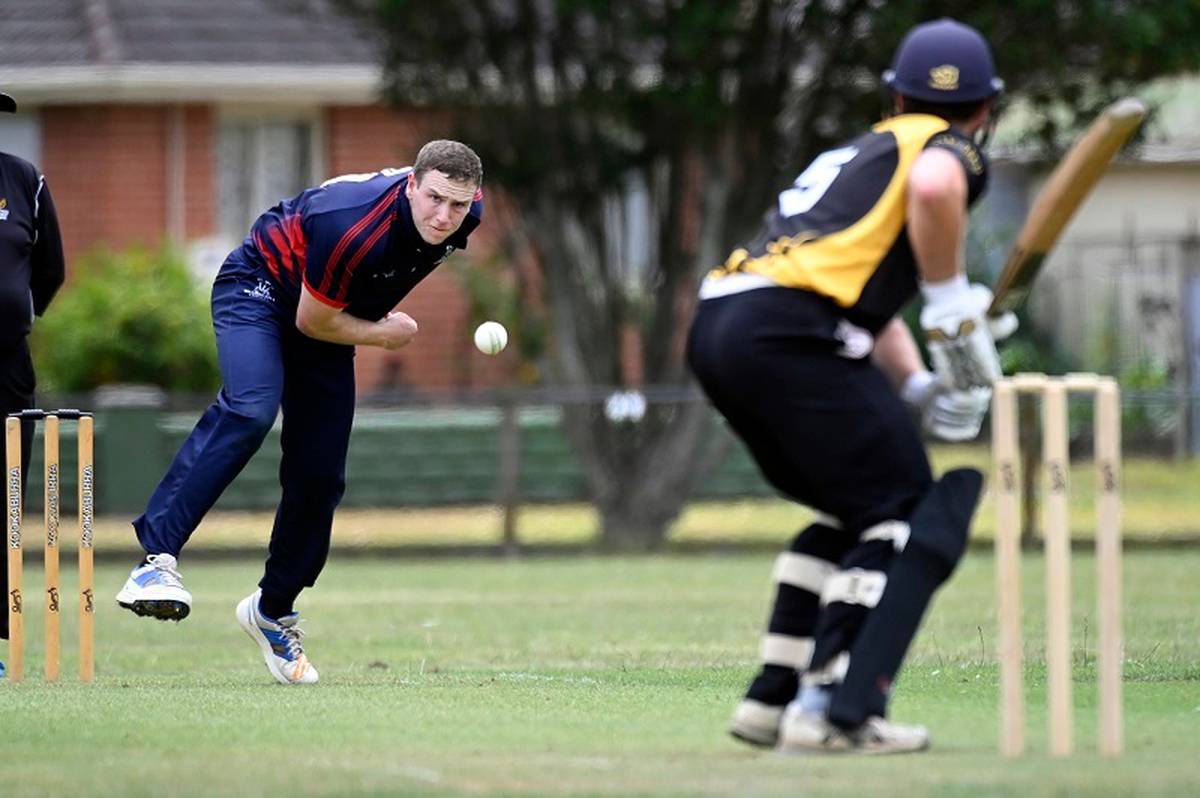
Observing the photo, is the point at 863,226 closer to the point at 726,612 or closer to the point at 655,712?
the point at 655,712

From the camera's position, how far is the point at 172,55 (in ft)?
74.8

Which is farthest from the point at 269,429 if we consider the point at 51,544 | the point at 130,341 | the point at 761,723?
the point at 130,341

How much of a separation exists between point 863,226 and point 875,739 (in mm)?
1220

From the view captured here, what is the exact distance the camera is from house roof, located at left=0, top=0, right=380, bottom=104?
2230cm

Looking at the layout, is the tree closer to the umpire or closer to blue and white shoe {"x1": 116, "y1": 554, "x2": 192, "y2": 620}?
the umpire

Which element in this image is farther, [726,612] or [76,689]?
[726,612]

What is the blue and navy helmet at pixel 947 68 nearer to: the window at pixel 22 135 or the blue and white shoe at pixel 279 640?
the blue and white shoe at pixel 279 640

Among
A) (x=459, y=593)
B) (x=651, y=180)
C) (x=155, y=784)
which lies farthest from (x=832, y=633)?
(x=651, y=180)

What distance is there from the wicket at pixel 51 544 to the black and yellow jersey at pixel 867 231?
2.99 metres

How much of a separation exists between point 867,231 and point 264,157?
1851 cm

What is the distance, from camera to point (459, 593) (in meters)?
13.6

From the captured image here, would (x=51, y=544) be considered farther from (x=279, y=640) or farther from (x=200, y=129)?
(x=200, y=129)

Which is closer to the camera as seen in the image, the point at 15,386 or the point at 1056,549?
the point at 1056,549

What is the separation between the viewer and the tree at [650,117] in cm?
1661
